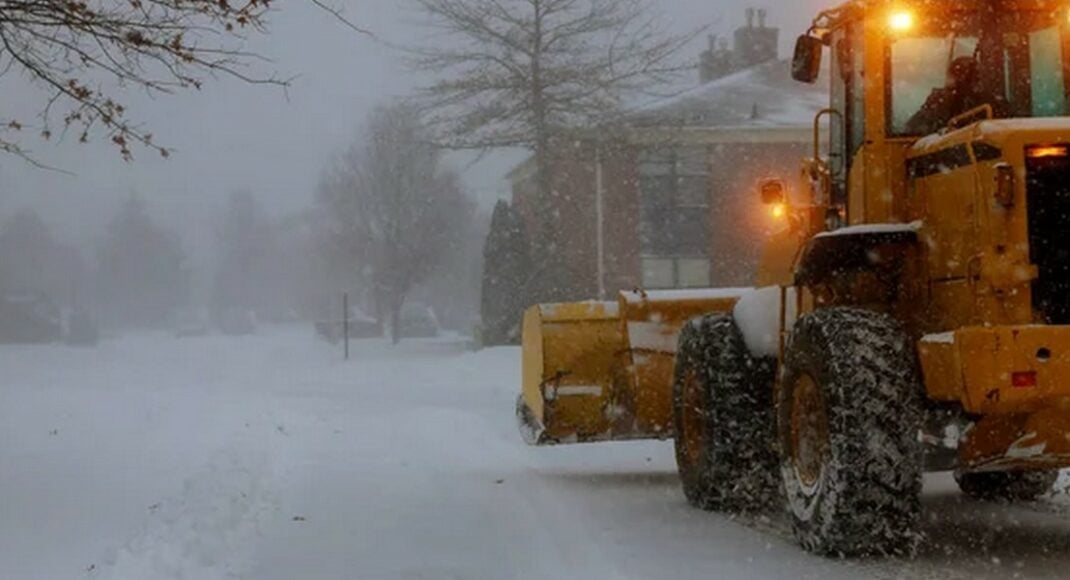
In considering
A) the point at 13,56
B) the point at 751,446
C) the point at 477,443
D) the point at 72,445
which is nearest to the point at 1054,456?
the point at 751,446

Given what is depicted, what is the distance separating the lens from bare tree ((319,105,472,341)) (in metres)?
57.6

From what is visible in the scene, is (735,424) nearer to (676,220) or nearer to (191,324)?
(676,220)

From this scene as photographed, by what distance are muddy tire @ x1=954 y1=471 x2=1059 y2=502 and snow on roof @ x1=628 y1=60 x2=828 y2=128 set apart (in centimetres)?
2729

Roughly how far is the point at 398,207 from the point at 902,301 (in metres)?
50.6

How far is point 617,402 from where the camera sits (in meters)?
12.4

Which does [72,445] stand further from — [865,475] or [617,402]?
[865,475]

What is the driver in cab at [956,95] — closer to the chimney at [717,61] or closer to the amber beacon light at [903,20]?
the amber beacon light at [903,20]

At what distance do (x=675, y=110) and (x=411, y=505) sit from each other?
30307mm

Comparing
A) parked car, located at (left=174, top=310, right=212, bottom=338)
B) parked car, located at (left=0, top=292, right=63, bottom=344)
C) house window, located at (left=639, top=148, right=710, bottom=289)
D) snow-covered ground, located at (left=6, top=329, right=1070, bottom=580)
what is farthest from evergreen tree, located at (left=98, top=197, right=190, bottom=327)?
snow-covered ground, located at (left=6, top=329, right=1070, bottom=580)

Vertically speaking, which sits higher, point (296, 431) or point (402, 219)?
point (402, 219)

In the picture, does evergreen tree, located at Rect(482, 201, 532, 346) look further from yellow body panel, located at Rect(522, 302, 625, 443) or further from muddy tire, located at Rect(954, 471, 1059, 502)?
muddy tire, located at Rect(954, 471, 1059, 502)

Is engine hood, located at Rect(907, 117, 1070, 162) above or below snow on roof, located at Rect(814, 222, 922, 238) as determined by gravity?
above

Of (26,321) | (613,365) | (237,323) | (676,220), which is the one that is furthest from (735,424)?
(237,323)

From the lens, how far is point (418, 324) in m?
64.9
